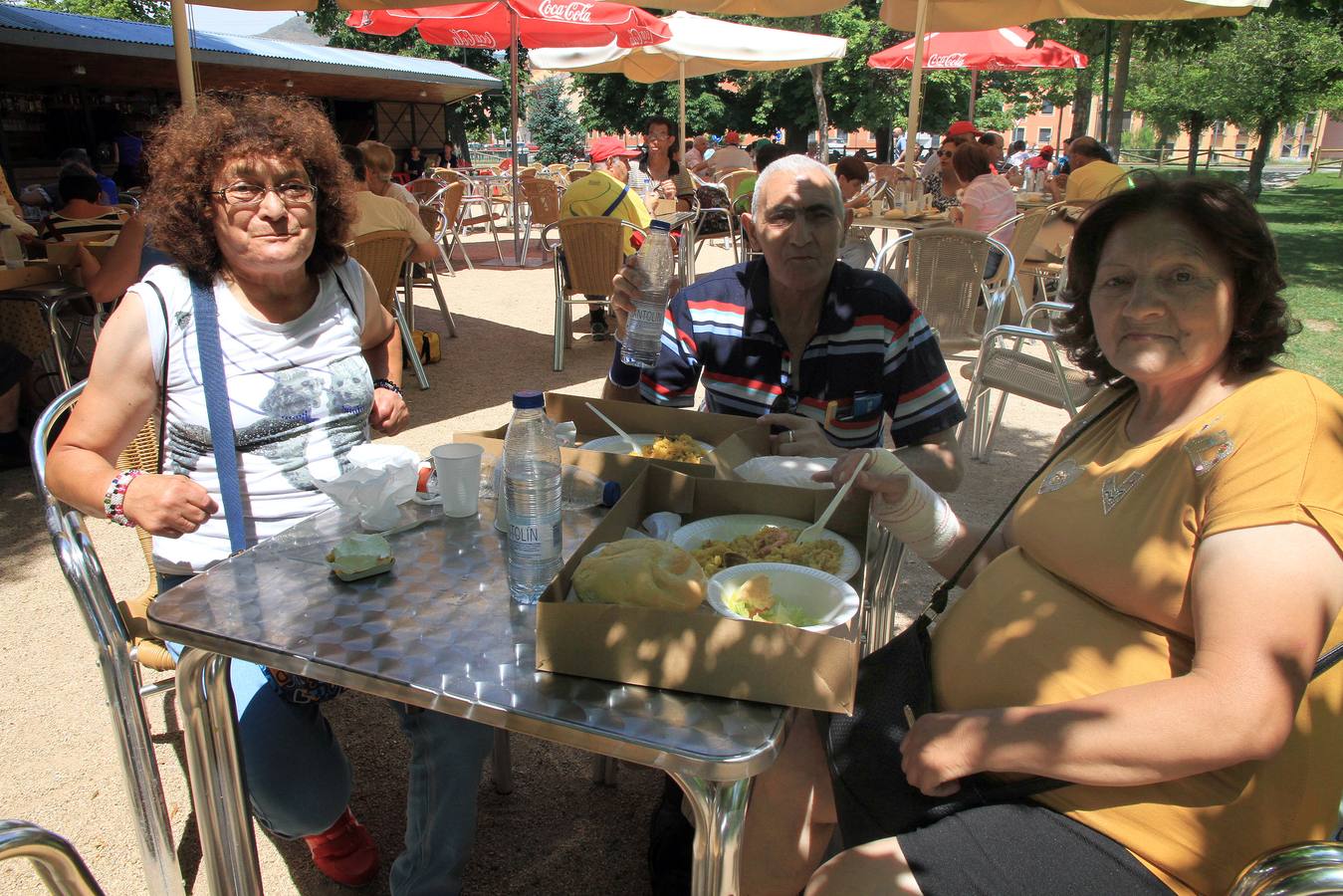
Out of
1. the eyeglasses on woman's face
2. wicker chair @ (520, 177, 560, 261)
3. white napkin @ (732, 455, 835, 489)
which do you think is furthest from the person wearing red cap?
white napkin @ (732, 455, 835, 489)

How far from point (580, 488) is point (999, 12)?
8368 millimetres

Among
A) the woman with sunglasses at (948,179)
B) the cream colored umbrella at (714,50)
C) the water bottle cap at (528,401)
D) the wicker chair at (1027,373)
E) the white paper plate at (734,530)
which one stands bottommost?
the wicker chair at (1027,373)

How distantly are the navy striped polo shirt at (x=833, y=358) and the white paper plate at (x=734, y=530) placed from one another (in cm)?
79

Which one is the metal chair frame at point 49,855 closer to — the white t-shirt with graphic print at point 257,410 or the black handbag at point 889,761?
the white t-shirt with graphic print at point 257,410

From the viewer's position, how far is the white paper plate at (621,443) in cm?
221

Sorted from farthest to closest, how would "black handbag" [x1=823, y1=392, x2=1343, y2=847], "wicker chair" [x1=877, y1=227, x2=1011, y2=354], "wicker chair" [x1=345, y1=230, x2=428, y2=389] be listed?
"wicker chair" [x1=345, y1=230, x2=428, y2=389], "wicker chair" [x1=877, y1=227, x2=1011, y2=354], "black handbag" [x1=823, y1=392, x2=1343, y2=847]

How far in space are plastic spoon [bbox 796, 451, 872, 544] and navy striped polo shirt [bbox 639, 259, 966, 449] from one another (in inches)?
30.7

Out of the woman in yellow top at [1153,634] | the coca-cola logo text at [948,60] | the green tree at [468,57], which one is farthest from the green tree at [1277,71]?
the woman in yellow top at [1153,634]

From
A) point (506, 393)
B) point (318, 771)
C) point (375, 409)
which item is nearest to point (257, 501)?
point (375, 409)

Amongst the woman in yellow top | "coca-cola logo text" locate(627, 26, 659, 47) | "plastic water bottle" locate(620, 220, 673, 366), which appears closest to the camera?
the woman in yellow top

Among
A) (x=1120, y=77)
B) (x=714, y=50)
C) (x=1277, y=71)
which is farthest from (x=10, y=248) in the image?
(x=1277, y=71)

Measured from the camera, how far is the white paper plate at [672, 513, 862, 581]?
68.7 inches

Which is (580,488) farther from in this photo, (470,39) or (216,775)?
(470,39)

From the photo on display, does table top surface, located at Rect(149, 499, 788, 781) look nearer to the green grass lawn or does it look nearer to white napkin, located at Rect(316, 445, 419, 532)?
white napkin, located at Rect(316, 445, 419, 532)
